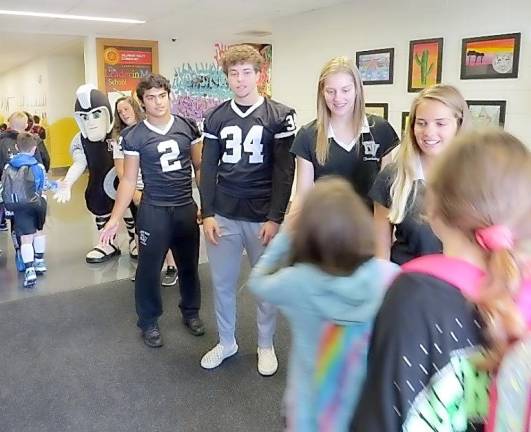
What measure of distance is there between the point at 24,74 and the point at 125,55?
5333 millimetres

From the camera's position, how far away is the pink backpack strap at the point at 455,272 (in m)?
0.68

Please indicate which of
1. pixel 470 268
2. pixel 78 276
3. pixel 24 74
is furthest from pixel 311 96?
pixel 24 74

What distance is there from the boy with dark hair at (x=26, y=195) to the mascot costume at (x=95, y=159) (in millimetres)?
221

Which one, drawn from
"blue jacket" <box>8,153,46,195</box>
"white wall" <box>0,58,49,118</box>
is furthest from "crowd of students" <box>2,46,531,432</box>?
"white wall" <box>0,58,49,118</box>

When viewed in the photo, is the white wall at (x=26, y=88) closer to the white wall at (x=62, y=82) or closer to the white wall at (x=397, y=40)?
the white wall at (x=62, y=82)

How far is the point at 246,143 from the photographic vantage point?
2248mm

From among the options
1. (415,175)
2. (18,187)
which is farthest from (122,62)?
(415,175)

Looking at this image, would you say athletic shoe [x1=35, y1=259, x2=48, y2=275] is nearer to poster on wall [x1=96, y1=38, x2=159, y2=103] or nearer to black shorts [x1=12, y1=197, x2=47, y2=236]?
black shorts [x1=12, y1=197, x2=47, y2=236]

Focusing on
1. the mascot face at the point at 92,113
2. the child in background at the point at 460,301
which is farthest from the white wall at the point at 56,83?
the child in background at the point at 460,301

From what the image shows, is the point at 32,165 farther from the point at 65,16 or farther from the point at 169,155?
the point at 65,16

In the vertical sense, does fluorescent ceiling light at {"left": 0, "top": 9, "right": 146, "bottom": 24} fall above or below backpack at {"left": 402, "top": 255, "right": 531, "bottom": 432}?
above

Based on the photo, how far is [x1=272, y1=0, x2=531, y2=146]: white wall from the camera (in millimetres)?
3658

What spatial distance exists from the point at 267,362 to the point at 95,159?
7.97 ft

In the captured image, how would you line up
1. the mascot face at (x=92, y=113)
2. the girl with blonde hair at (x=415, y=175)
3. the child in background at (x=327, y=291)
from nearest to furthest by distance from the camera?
the child in background at (x=327, y=291) < the girl with blonde hair at (x=415, y=175) < the mascot face at (x=92, y=113)
